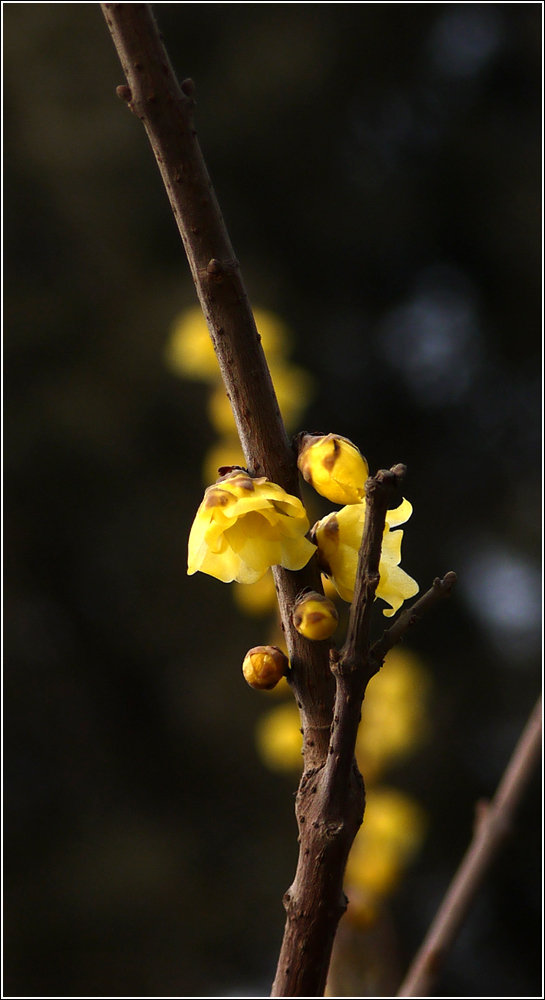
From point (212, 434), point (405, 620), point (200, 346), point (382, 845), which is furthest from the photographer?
point (212, 434)

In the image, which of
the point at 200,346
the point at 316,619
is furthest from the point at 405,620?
the point at 200,346

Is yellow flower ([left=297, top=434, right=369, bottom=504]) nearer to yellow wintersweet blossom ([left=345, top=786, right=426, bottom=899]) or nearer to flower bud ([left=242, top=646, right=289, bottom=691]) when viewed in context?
flower bud ([left=242, top=646, right=289, bottom=691])

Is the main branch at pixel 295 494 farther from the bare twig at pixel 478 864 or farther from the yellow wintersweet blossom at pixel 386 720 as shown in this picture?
the yellow wintersweet blossom at pixel 386 720

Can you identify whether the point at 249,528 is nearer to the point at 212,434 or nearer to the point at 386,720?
the point at 386,720

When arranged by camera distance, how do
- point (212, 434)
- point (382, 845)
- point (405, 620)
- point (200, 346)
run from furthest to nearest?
point (212, 434) < point (200, 346) < point (382, 845) < point (405, 620)

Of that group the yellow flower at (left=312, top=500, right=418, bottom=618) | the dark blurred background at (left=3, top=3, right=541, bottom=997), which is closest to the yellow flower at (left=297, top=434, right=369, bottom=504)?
the yellow flower at (left=312, top=500, right=418, bottom=618)

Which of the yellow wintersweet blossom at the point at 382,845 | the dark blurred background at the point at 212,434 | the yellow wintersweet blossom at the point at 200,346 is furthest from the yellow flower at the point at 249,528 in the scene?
the dark blurred background at the point at 212,434

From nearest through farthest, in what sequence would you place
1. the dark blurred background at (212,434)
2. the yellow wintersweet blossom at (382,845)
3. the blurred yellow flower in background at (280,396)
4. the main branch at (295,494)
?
Result: 1. the main branch at (295,494)
2. the yellow wintersweet blossom at (382,845)
3. the blurred yellow flower in background at (280,396)
4. the dark blurred background at (212,434)
